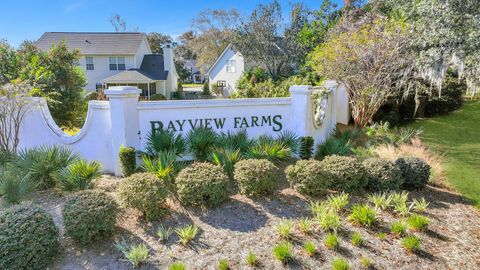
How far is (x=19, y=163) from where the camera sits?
636cm

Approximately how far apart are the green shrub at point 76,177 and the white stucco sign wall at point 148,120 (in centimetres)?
116

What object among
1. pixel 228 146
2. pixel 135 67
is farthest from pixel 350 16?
pixel 135 67

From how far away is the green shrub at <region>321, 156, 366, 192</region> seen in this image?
5.66m

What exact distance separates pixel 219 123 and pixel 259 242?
3.96 meters

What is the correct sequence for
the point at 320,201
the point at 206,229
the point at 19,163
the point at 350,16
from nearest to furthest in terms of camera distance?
the point at 206,229 < the point at 320,201 < the point at 19,163 < the point at 350,16

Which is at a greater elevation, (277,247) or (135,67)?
(135,67)

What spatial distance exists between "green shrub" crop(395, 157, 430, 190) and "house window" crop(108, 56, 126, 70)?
2748cm

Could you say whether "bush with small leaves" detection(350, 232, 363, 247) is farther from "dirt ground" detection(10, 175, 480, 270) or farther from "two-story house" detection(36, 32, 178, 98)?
"two-story house" detection(36, 32, 178, 98)

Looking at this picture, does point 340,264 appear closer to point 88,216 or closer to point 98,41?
point 88,216

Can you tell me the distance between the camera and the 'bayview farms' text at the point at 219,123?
7453mm

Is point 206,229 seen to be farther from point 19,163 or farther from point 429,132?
point 429,132

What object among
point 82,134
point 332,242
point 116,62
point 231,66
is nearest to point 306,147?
point 332,242

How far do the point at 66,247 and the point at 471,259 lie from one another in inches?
224

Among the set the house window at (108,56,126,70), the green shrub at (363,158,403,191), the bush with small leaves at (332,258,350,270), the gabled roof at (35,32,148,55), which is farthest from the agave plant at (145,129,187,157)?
the house window at (108,56,126,70)
